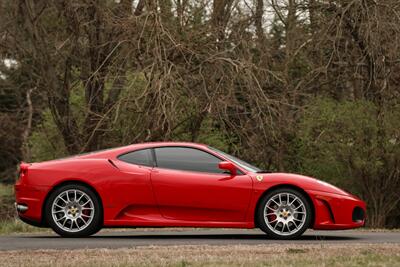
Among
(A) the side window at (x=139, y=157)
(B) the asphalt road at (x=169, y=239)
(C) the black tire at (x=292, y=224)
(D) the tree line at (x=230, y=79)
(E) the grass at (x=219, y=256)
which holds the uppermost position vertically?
(D) the tree line at (x=230, y=79)

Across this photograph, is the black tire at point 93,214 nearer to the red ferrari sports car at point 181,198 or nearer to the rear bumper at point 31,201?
the red ferrari sports car at point 181,198

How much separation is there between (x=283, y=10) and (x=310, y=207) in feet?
47.8

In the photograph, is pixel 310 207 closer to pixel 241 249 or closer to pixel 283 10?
pixel 241 249

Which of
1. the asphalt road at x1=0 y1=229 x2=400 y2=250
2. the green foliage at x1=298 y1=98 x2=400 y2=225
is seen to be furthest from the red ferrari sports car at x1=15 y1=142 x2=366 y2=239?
the green foliage at x1=298 y1=98 x2=400 y2=225

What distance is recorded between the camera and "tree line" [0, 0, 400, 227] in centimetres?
2112

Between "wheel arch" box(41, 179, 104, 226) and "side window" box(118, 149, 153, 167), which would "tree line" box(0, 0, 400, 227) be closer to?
"side window" box(118, 149, 153, 167)

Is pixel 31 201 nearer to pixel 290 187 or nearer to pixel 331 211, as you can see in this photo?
pixel 290 187

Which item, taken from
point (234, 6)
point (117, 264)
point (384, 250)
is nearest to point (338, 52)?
point (234, 6)

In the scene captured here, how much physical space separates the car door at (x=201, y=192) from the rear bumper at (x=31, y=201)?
4.89 feet

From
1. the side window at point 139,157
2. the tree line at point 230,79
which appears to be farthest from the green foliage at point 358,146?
the side window at point 139,157

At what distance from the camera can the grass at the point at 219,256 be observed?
939 centimetres

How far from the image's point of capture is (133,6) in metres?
24.0

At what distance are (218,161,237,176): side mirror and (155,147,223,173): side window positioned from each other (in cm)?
17

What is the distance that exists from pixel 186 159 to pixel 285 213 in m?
1.49
